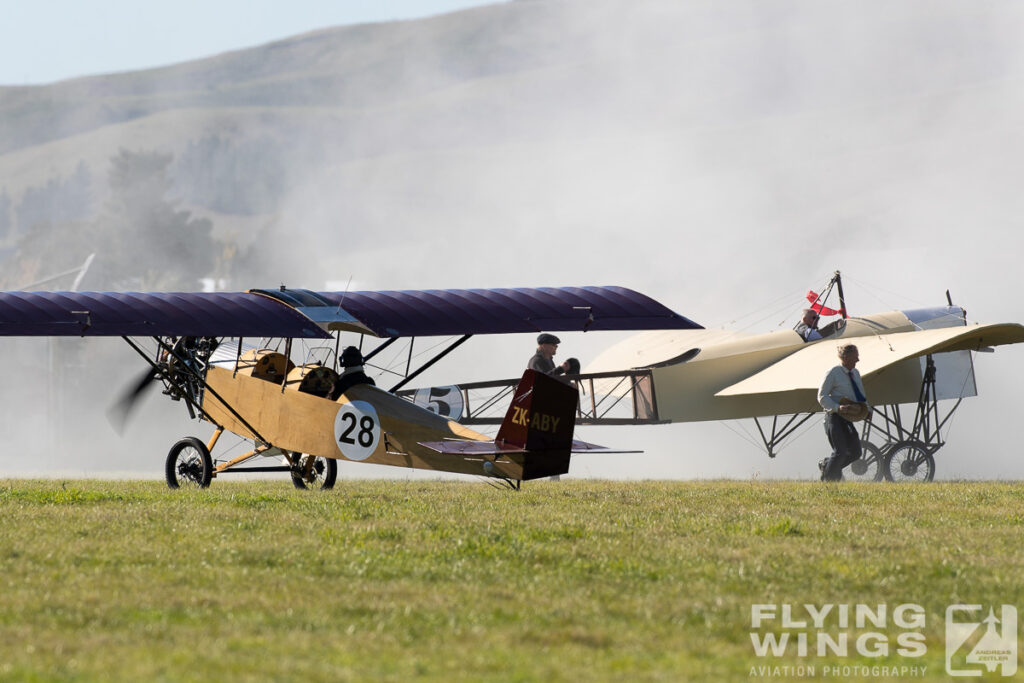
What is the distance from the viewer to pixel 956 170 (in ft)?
305

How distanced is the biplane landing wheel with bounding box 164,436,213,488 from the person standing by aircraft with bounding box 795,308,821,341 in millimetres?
10143

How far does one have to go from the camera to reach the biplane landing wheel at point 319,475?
13.3m

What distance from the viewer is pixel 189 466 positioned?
14.0 m

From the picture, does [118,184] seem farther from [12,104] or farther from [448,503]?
[448,503]

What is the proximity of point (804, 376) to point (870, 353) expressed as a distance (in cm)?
101

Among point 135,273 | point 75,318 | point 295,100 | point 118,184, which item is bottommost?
point 75,318

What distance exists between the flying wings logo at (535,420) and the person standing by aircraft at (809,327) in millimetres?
9596

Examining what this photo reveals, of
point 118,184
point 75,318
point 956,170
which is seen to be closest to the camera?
point 75,318

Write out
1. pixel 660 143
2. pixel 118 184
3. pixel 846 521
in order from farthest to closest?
1. pixel 660 143
2. pixel 118 184
3. pixel 846 521

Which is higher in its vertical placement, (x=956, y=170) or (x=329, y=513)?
(x=956, y=170)

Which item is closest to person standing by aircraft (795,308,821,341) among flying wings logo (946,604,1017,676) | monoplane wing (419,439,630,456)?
monoplane wing (419,439,630,456)

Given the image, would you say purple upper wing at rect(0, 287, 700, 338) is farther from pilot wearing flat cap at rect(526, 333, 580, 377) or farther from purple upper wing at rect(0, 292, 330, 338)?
pilot wearing flat cap at rect(526, 333, 580, 377)

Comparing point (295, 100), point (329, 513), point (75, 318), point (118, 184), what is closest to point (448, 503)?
point (329, 513)

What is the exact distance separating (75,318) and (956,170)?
291 feet
